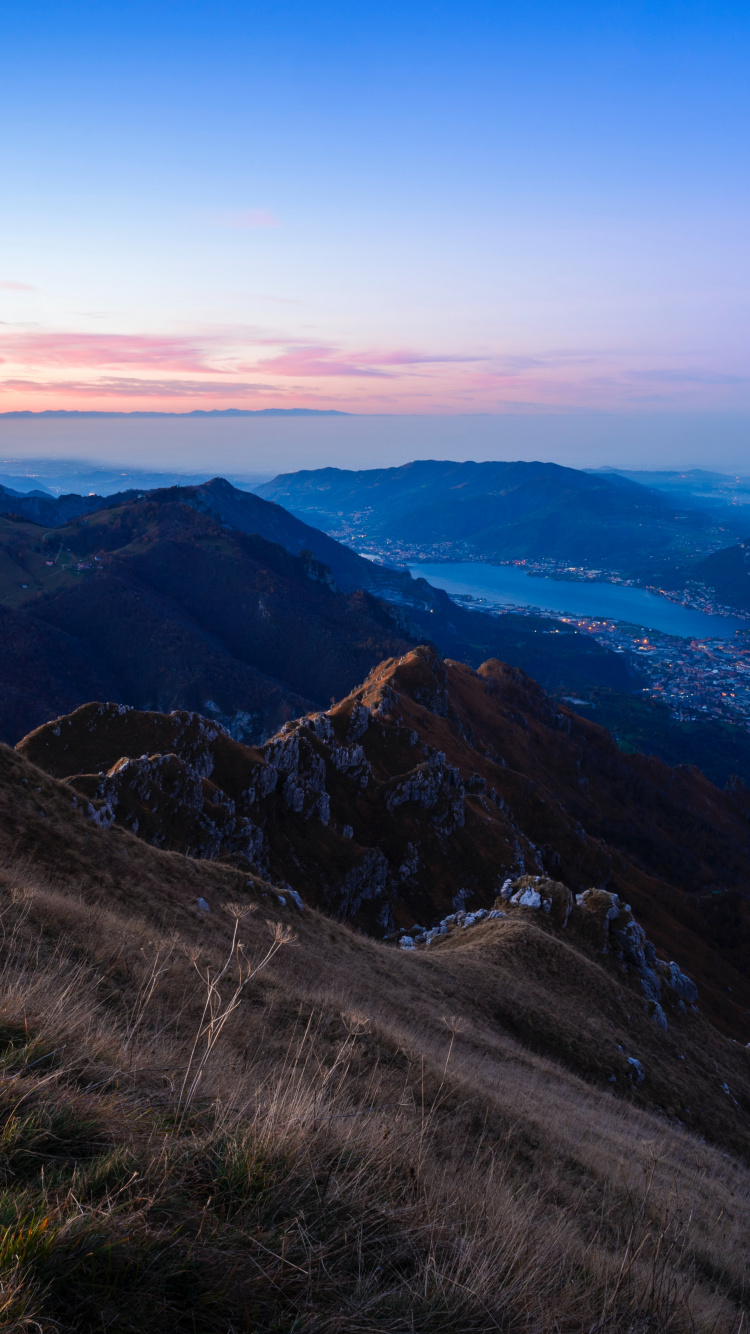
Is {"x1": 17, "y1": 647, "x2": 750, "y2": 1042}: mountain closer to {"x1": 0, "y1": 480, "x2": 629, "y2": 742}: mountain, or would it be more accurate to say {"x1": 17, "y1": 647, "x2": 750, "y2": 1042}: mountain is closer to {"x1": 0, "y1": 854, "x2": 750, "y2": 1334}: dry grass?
{"x1": 0, "y1": 854, "x2": 750, "y2": 1334}: dry grass

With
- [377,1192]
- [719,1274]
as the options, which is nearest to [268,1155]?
[377,1192]

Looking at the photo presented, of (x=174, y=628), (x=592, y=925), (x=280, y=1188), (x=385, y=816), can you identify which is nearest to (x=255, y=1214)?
(x=280, y=1188)

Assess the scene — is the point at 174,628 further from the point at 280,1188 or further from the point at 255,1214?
the point at 255,1214

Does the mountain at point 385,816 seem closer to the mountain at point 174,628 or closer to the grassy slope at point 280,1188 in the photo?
the grassy slope at point 280,1188

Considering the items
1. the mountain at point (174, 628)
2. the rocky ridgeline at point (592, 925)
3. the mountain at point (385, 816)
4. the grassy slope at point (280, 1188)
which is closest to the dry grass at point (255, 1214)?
the grassy slope at point (280, 1188)

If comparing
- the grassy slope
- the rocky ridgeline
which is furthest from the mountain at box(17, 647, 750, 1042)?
the grassy slope
